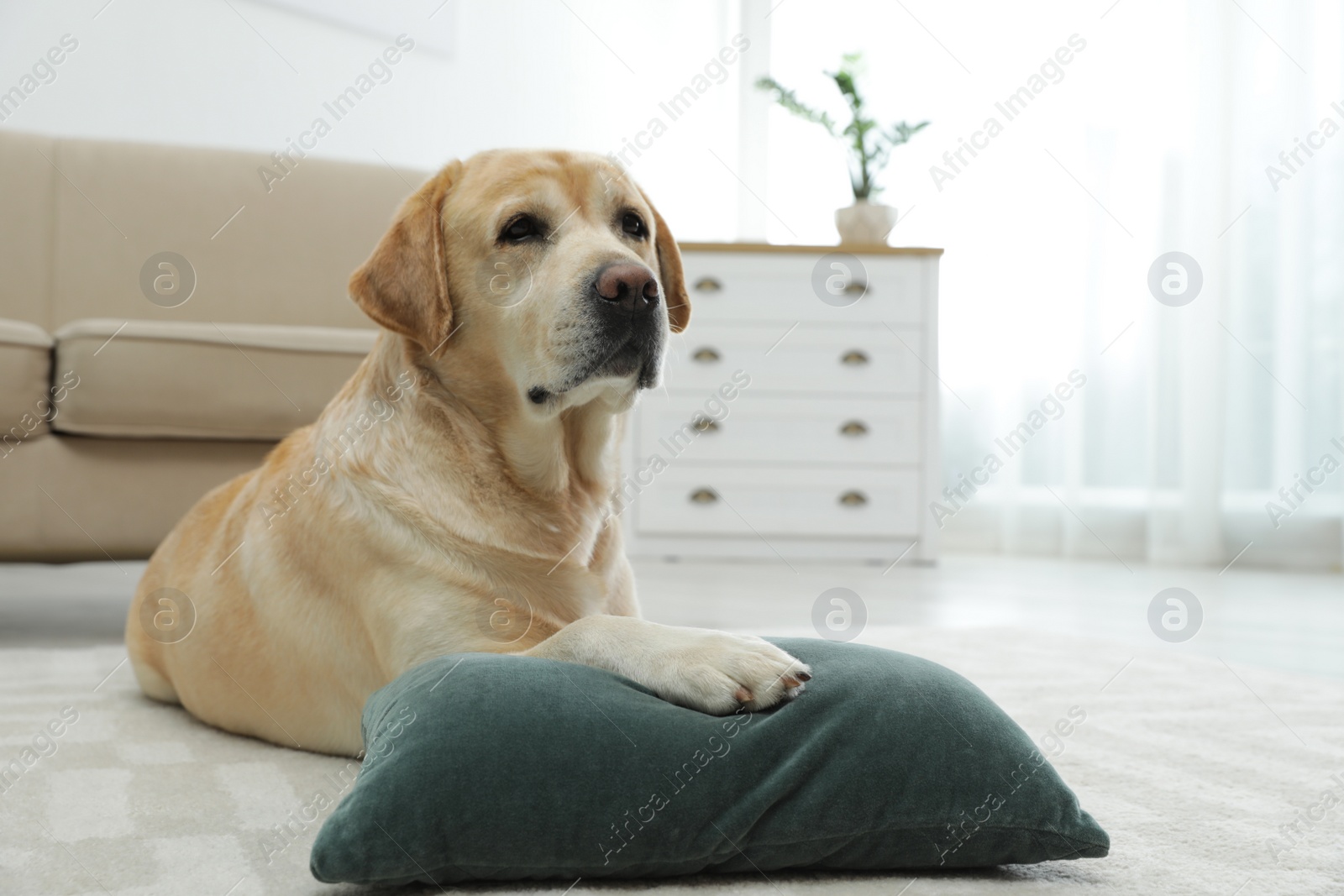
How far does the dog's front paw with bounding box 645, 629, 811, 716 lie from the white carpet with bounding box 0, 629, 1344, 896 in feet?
0.56

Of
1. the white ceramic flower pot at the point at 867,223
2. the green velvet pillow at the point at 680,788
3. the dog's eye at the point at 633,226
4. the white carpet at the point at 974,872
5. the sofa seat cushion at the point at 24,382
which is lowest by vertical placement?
the white carpet at the point at 974,872

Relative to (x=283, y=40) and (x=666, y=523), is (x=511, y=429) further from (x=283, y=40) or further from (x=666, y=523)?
(x=283, y=40)

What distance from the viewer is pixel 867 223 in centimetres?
523

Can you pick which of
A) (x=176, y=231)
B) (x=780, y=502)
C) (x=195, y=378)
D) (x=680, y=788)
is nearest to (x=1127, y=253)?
(x=780, y=502)

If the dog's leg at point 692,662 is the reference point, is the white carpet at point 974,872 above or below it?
below

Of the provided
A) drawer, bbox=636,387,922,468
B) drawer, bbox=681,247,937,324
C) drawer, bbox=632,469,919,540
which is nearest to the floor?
drawer, bbox=632,469,919,540

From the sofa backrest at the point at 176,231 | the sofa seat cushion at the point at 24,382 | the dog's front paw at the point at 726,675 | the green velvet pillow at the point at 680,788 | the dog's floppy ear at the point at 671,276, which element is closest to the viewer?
the green velvet pillow at the point at 680,788

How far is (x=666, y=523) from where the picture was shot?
5.12 m

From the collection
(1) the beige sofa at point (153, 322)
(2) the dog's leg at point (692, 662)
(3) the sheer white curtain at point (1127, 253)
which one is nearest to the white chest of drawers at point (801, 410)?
(3) the sheer white curtain at point (1127, 253)

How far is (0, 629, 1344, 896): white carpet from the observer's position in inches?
40.6

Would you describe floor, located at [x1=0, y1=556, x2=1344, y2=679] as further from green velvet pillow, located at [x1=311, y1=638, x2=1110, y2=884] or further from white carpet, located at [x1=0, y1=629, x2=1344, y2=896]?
green velvet pillow, located at [x1=311, y1=638, x2=1110, y2=884]

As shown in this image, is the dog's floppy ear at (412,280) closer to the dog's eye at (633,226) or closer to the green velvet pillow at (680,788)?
the dog's eye at (633,226)

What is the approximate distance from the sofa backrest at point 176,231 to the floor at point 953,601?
1.03m

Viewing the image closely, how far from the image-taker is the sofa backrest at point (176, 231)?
356 cm
